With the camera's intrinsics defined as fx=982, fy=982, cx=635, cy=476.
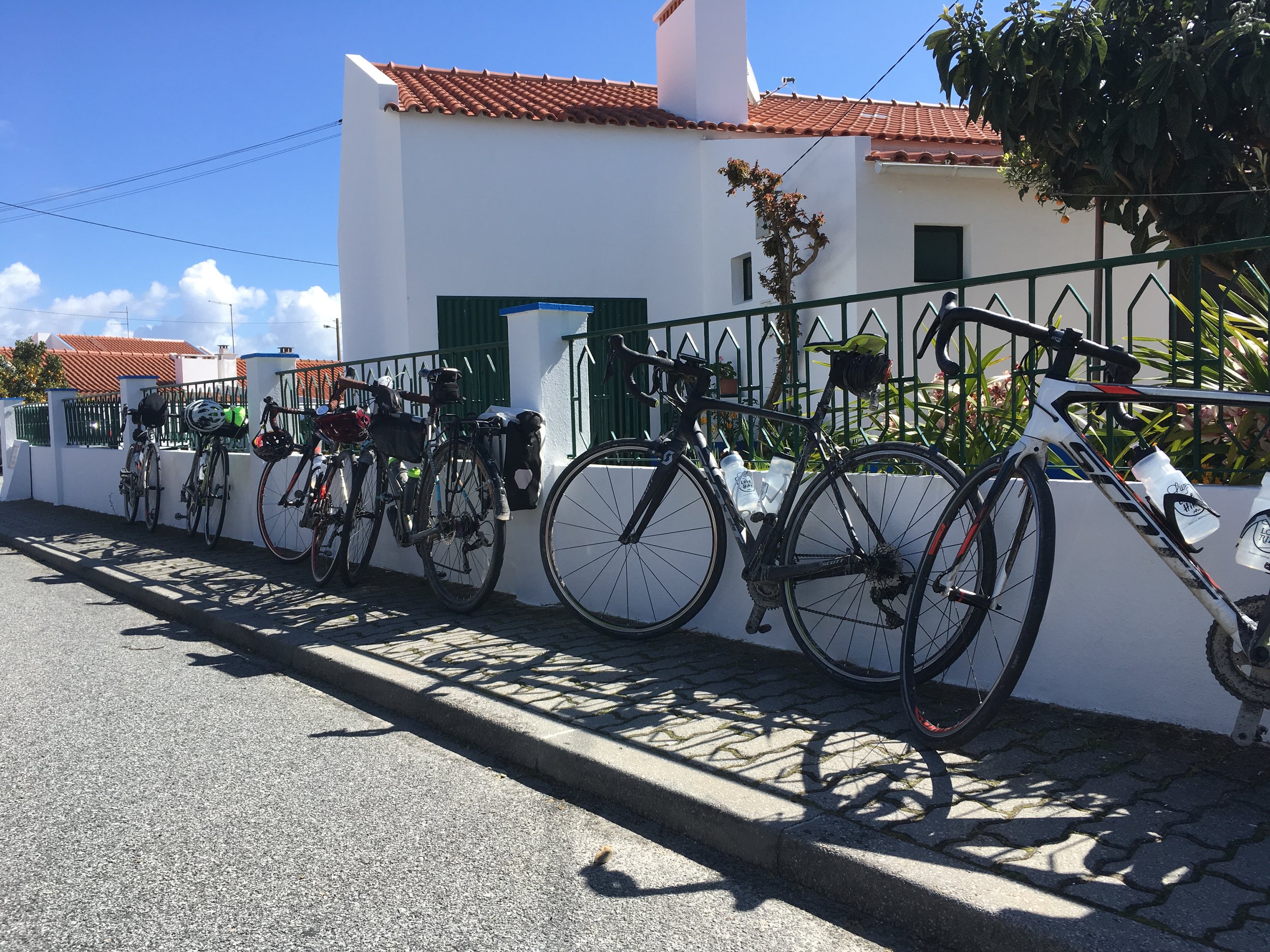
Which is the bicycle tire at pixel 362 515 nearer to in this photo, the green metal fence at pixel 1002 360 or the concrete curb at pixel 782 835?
the green metal fence at pixel 1002 360

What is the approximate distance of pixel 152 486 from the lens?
1088 centimetres

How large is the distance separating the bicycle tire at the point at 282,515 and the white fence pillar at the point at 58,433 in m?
7.53

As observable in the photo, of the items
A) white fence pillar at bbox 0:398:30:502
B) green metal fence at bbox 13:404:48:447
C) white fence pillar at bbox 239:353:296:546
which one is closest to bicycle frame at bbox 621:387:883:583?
white fence pillar at bbox 239:353:296:546

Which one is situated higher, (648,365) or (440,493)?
(648,365)

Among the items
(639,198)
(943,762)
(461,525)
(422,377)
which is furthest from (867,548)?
(639,198)

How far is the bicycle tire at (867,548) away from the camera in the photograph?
13.2ft

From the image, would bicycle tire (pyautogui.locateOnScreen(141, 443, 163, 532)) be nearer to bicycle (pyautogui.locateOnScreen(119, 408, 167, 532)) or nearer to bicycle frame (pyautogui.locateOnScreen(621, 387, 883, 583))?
bicycle (pyautogui.locateOnScreen(119, 408, 167, 532))

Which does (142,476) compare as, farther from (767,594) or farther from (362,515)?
(767,594)

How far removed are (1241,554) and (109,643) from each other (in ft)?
19.5

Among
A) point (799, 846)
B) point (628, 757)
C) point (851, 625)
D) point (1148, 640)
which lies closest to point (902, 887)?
point (799, 846)

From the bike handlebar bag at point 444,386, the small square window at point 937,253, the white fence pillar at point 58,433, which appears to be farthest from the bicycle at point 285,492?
the small square window at point 937,253

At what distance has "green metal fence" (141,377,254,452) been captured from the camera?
987 cm

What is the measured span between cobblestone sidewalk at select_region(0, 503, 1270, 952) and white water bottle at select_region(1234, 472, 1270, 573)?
745 millimetres

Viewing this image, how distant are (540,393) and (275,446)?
3390mm
